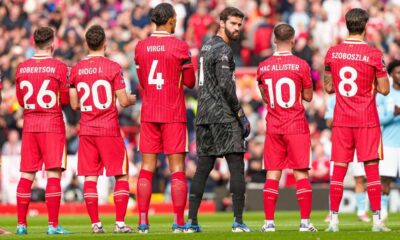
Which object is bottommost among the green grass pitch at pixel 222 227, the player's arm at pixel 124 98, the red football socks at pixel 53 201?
the green grass pitch at pixel 222 227

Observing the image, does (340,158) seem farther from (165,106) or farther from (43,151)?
(43,151)

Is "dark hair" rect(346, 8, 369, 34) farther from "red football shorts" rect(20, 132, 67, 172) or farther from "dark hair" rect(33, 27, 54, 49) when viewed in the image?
"red football shorts" rect(20, 132, 67, 172)

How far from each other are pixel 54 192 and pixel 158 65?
6.98 feet

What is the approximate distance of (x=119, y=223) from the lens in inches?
706

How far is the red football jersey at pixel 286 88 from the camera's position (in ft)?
58.2

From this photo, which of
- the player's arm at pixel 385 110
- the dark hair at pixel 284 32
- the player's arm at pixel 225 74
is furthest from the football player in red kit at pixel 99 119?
the player's arm at pixel 385 110

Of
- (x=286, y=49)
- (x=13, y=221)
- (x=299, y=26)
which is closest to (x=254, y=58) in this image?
(x=299, y=26)

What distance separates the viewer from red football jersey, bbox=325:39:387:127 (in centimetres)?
1734

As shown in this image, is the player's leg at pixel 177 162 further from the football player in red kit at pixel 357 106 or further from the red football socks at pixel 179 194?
the football player in red kit at pixel 357 106

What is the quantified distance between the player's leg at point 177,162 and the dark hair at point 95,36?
1.34m

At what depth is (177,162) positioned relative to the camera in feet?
58.6

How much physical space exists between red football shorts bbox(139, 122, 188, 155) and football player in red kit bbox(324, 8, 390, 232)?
1927mm

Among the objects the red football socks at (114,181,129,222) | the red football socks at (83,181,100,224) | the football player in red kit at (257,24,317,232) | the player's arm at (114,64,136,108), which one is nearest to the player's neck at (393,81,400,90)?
the football player in red kit at (257,24,317,232)

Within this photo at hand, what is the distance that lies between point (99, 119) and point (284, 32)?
8.60 feet
